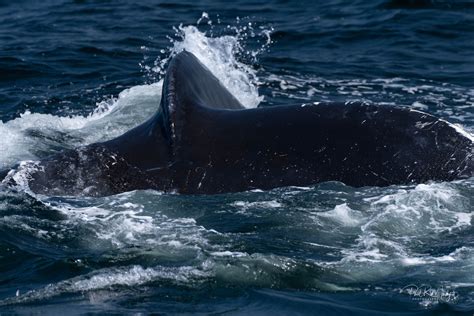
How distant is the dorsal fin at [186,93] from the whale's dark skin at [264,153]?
17 millimetres

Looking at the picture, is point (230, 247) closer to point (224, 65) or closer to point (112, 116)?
point (112, 116)

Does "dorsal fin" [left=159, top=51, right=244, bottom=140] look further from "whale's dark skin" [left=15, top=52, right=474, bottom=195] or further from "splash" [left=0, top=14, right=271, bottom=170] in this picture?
"splash" [left=0, top=14, right=271, bottom=170]

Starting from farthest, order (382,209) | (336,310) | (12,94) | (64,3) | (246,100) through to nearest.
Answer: (64,3) → (12,94) → (246,100) → (382,209) → (336,310)

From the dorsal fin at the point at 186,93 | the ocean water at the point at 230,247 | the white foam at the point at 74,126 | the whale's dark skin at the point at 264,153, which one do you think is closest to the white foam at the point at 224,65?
the white foam at the point at 74,126

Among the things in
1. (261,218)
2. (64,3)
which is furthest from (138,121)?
(64,3)

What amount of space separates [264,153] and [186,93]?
3.06 feet

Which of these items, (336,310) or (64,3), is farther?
(64,3)

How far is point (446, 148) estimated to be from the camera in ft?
25.1

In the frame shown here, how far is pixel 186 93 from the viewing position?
27.7 feet

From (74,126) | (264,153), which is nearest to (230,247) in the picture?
(264,153)

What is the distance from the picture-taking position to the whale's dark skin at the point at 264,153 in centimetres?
770

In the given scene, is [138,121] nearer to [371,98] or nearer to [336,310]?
[371,98]

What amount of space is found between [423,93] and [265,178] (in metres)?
6.68

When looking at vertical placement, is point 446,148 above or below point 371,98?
above
